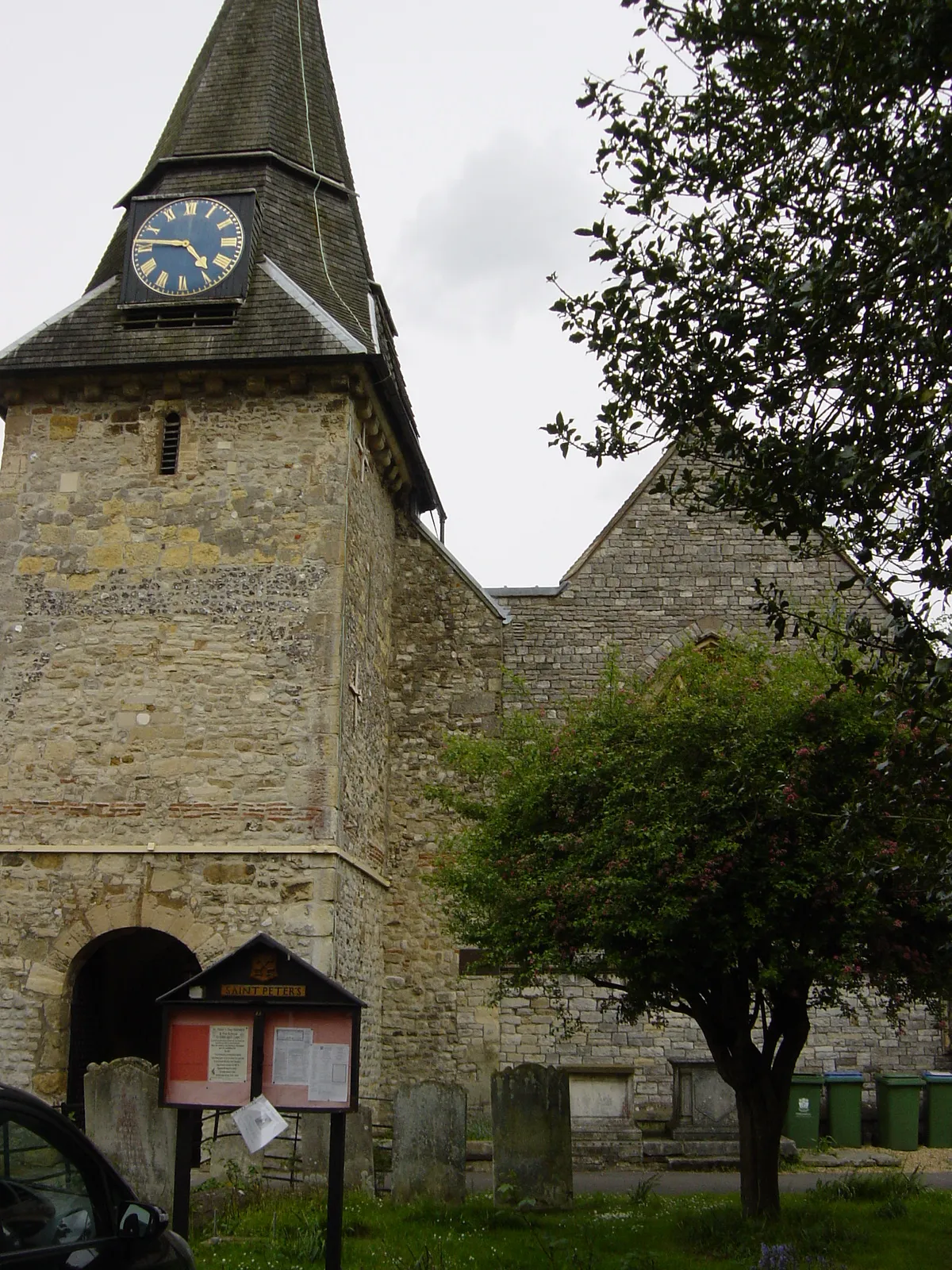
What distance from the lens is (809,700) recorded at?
404 inches

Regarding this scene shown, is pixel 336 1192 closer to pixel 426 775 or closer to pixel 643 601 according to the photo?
pixel 426 775

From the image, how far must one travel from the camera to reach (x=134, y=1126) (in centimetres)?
1020

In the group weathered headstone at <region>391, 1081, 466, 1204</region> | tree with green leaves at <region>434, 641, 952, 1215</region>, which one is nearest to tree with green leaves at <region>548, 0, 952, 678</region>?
tree with green leaves at <region>434, 641, 952, 1215</region>

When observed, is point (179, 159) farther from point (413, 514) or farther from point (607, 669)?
point (607, 669)

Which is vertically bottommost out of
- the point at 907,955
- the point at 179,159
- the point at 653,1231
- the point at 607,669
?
the point at 653,1231

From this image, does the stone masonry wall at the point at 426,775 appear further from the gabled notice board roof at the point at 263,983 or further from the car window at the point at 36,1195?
the car window at the point at 36,1195

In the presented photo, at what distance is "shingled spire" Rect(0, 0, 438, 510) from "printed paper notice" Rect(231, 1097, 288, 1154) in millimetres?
10283

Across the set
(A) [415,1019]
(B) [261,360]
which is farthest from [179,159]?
(A) [415,1019]

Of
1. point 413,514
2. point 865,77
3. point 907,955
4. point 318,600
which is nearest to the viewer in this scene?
point 865,77

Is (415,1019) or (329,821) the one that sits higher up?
(329,821)

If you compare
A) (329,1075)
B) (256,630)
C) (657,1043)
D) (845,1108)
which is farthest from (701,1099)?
(329,1075)

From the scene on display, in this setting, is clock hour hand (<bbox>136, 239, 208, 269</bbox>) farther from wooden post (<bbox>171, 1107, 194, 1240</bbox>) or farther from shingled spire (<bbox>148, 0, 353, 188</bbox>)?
wooden post (<bbox>171, 1107, 194, 1240</bbox>)

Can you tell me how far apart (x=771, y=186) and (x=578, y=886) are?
17.1 feet

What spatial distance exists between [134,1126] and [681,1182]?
5.76 m
